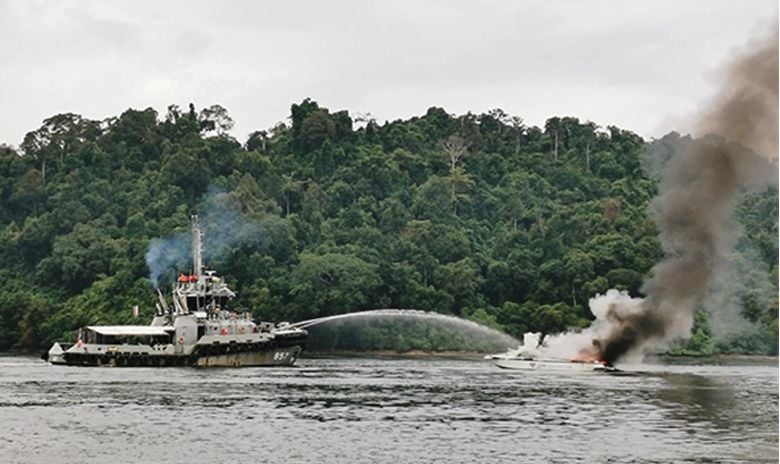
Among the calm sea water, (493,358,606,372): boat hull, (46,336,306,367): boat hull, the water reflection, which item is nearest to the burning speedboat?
(493,358,606,372): boat hull

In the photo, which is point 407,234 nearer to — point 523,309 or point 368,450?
point 523,309

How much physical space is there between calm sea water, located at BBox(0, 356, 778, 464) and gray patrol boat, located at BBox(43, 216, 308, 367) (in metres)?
7.89

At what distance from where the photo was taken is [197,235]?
12938 cm

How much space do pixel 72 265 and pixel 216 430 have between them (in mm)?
127834

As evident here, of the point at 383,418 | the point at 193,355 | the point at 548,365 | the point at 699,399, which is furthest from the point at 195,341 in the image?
the point at 699,399

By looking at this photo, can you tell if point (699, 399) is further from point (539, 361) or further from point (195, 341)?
point (195, 341)

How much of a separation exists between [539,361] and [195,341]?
105 feet

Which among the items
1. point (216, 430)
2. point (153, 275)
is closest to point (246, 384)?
point (216, 430)

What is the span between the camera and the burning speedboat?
113125 mm

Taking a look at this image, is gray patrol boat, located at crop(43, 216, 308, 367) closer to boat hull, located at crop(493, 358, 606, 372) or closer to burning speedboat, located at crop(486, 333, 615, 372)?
boat hull, located at crop(493, 358, 606, 372)

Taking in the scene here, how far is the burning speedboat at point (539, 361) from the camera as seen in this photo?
113 metres

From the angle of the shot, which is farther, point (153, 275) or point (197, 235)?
point (153, 275)

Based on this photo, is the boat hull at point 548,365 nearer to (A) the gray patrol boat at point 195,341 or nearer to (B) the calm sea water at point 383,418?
(B) the calm sea water at point 383,418

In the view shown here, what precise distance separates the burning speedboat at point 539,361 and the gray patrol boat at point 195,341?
20441 millimetres
